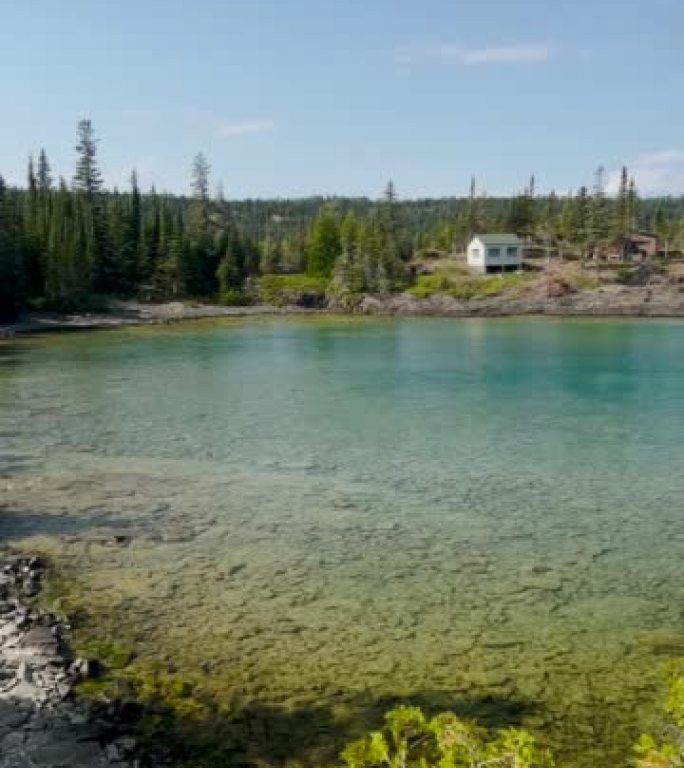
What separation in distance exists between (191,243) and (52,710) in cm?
10783

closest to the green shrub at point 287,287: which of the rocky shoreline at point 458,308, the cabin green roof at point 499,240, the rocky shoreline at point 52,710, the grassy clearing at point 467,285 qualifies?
the rocky shoreline at point 458,308

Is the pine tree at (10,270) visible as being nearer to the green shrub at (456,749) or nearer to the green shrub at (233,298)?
the green shrub at (233,298)

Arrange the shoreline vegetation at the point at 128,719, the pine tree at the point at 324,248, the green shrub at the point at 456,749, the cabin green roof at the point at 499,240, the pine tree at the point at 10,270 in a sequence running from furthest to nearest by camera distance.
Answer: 1. the pine tree at the point at 324,248
2. the cabin green roof at the point at 499,240
3. the pine tree at the point at 10,270
4. the shoreline vegetation at the point at 128,719
5. the green shrub at the point at 456,749

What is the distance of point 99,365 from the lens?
57.0m

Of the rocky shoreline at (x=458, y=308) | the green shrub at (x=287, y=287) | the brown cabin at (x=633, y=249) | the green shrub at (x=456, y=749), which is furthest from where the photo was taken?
the brown cabin at (x=633, y=249)

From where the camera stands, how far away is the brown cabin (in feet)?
397

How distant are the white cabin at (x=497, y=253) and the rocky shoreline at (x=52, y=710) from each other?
355ft

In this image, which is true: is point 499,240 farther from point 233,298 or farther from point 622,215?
point 233,298

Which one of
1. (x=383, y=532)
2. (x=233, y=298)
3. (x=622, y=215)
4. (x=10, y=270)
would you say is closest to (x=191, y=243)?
(x=233, y=298)

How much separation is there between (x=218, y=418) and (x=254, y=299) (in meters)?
78.6

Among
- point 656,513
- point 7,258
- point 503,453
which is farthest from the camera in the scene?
point 7,258

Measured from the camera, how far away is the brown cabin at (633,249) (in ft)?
397

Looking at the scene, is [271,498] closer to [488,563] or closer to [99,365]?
[488,563]

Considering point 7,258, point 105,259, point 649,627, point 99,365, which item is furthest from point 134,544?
point 105,259
